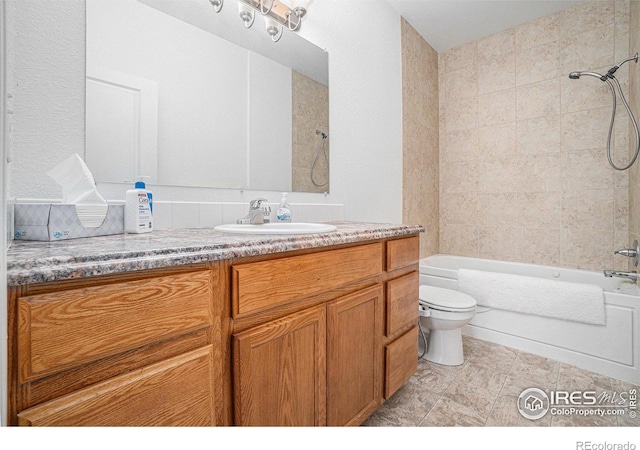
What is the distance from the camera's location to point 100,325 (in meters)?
0.61

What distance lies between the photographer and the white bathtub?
72.5 inches

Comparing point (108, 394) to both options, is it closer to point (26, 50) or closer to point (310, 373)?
point (310, 373)

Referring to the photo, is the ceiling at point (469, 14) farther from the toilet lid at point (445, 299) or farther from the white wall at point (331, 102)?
the toilet lid at point (445, 299)

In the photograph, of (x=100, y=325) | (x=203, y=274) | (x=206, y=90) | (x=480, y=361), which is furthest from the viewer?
(x=480, y=361)

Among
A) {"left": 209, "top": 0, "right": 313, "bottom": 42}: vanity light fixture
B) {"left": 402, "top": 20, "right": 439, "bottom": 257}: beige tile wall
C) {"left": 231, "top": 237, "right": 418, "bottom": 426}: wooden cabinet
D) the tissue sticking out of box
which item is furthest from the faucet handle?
the tissue sticking out of box

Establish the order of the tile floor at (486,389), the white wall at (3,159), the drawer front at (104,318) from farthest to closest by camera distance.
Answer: the tile floor at (486,389), the drawer front at (104,318), the white wall at (3,159)

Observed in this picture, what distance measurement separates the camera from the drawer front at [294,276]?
85 centimetres

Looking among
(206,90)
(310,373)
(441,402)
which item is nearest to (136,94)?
(206,90)

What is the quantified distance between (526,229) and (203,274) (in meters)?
2.89

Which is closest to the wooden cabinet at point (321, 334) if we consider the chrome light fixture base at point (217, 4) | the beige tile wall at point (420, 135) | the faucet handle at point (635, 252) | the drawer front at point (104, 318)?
the drawer front at point (104, 318)

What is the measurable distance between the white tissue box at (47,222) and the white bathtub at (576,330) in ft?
7.79

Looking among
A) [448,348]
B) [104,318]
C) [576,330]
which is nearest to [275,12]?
[104,318]

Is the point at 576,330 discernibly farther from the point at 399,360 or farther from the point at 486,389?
→ the point at 399,360

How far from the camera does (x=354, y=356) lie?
4.03 feet
